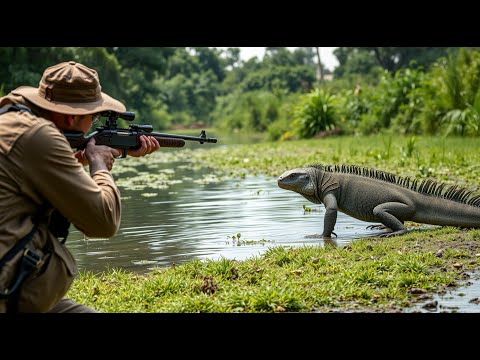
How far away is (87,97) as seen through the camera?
3715mm

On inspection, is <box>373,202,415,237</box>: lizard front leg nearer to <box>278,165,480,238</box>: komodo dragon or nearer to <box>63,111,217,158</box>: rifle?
<box>278,165,480,238</box>: komodo dragon

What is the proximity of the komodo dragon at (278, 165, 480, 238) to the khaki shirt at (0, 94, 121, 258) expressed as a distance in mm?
5715

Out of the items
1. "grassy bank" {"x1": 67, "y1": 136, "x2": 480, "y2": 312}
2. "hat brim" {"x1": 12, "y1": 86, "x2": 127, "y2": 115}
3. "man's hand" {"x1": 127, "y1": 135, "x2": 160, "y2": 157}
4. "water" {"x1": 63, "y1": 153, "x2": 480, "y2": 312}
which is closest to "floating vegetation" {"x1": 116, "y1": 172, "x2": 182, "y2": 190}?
"water" {"x1": 63, "y1": 153, "x2": 480, "y2": 312}

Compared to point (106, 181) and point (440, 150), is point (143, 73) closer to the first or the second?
point (440, 150)

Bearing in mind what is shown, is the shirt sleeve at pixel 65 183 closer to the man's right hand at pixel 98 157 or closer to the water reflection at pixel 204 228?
the man's right hand at pixel 98 157

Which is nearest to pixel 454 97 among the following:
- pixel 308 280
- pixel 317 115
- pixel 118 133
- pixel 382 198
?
pixel 317 115

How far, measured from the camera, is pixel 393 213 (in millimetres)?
8953

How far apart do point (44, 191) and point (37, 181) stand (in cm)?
6

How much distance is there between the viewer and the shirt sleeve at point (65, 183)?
11.1ft

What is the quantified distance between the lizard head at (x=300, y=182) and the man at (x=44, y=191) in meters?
5.99

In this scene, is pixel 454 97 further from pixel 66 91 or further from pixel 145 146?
pixel 66 91

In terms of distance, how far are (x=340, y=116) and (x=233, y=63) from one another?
87.1 metres

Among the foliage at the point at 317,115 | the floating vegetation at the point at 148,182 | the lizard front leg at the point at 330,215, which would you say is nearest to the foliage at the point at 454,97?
the foliage at the point at 317,115
